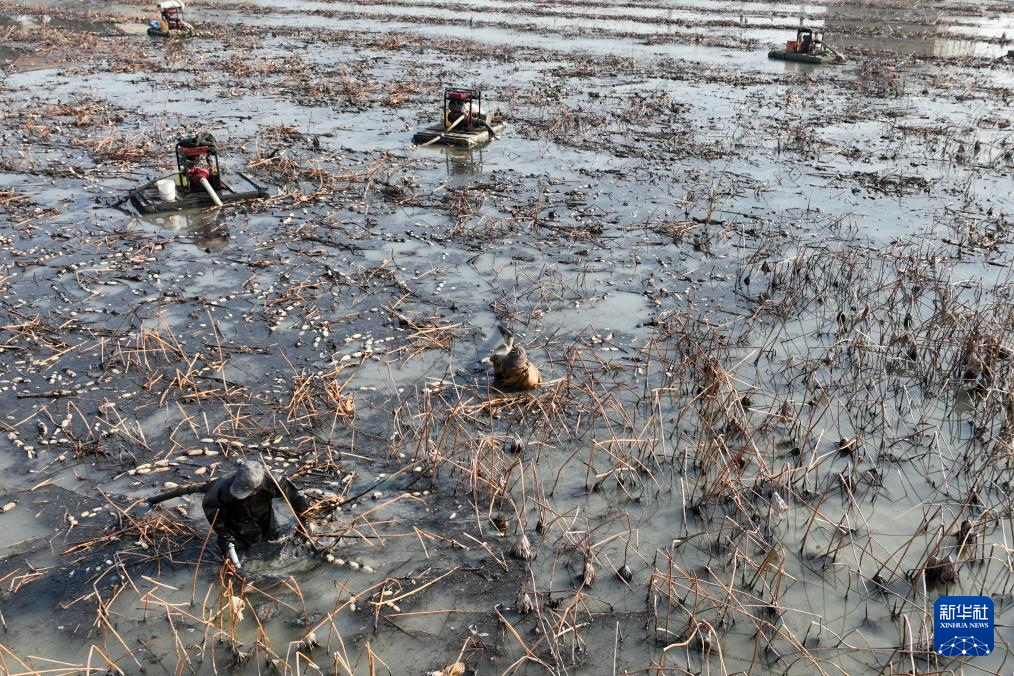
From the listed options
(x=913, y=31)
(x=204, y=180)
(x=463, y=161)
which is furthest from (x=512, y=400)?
(x=913, y=31)

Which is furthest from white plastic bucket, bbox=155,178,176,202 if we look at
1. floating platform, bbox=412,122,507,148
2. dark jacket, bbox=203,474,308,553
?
dark jacket, bbox=203,474,308,553

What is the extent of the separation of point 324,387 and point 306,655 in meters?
3.11

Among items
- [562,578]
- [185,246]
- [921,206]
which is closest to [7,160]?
[185,246]

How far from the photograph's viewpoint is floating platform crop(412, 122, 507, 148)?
16141mm

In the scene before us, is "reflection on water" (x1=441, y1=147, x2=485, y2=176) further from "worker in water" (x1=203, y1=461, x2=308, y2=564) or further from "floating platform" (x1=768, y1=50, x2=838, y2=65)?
"floating platform" (x1=768, y1=50, x2=838, y2=65)

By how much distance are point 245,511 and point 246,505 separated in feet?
0.19

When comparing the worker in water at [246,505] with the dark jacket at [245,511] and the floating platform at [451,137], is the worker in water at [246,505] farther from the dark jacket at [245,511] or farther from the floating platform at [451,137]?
the floating platform at [451,137]

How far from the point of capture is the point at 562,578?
5.47 m

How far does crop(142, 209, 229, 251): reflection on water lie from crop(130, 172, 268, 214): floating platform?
0.42 feet

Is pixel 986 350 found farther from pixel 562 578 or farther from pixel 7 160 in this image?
pixel 7 160

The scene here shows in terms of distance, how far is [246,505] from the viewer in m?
5.29

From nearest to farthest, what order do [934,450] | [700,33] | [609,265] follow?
[934,450] < [609,265] < [700,33]

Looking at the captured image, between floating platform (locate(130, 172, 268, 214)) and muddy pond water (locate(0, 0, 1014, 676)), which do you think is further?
floating platform (locate(130, 172, 268, 214))

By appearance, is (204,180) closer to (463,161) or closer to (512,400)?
(463,161)
